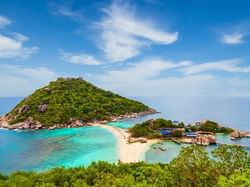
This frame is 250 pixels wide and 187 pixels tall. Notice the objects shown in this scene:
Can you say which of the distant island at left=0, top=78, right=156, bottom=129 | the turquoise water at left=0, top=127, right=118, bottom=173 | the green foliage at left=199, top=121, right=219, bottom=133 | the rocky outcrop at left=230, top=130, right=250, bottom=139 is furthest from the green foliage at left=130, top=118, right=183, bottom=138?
the distant island at left=0, top=78, right=156, bottom=129

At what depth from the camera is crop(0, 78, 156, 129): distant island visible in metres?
65.1

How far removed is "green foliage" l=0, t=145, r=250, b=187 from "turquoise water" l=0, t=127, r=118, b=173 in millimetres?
12125

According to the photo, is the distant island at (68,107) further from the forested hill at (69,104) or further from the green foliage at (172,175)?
the green foliage at (172,175)

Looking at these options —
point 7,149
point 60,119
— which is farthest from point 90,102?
point 7,149

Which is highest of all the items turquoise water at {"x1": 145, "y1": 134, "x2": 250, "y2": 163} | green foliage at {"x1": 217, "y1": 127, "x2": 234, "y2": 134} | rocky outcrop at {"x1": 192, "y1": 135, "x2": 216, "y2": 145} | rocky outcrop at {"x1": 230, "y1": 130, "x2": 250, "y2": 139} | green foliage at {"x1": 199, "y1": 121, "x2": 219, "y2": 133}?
green foliage at {"x1": 199, "y1": 121, "x2": 219, "y2": 133}

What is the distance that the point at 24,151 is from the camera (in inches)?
1601

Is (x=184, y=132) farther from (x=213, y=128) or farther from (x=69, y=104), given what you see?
(x=69, y=104)

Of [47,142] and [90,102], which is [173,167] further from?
[90,102]

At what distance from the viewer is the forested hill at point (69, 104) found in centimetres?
6731

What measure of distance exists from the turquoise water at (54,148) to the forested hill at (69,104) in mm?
8637

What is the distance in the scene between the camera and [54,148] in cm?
4172

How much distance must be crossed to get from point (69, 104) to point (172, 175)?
63.3 metres

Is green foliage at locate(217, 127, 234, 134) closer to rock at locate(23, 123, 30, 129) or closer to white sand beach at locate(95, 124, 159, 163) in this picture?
white sand beach at locate(95, 124, 159, 163)

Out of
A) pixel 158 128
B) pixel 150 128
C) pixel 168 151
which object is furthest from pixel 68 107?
pixel 168 151
